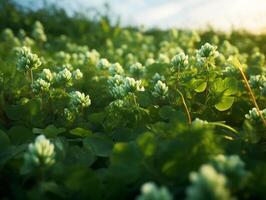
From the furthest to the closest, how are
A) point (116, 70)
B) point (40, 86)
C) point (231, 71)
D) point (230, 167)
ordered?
point (116, 70), point (231, 71), point (40, 86), point (230, 167)

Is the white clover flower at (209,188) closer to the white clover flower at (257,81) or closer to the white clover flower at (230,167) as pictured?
the white clover flower at (230,167)

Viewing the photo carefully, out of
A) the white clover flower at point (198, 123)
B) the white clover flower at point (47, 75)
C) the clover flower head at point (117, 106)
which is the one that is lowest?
the clover flower head at point (117, 106)

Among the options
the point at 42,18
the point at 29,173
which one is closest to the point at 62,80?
the point at 29,173

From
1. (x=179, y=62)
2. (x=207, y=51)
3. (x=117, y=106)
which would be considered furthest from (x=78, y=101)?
(x=207, y=51)

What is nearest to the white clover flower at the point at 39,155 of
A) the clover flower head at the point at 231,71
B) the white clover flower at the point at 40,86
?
the white clover flower at the point at 40,86

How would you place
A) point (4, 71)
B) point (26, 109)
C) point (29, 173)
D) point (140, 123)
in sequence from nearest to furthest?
point (29, 173)
point (140, 123)
point (26, 109)
point (4, 71)

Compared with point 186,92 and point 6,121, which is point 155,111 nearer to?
point 186,92

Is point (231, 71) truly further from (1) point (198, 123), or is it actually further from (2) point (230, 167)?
(2) point (230, 167)
